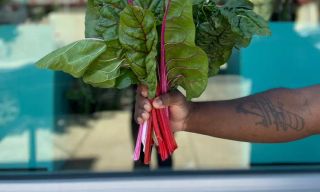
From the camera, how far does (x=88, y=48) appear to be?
1.24 m

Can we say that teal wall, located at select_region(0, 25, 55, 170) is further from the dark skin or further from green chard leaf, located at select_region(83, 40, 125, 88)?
green chard leaf, located at select_region(83, 40, 125, 88)

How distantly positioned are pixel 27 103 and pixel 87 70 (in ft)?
5.69

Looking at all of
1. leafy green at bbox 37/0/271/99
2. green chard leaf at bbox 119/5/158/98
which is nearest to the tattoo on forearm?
leafy green at bbox 37/0/271/99

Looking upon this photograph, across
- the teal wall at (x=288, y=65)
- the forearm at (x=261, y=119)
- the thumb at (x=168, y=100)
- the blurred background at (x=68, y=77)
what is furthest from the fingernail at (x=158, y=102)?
the teal wall at (x=288, y=65)

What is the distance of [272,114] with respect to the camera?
156 centimetres

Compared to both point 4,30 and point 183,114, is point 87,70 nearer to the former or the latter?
point 183,114

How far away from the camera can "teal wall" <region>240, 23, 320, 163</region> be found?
113 inches

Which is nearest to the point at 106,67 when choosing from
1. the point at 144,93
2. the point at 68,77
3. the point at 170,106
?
the point at 144,93

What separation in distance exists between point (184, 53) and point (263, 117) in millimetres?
404

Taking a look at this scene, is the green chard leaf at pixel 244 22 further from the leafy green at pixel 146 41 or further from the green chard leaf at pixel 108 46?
the green chard leaf at pixel 108 46

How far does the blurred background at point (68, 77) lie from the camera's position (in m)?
2.86

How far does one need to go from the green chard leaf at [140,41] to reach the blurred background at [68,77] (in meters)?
1.57

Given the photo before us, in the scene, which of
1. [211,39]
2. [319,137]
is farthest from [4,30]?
[211,39]

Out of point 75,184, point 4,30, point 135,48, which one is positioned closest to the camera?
point 135,48
